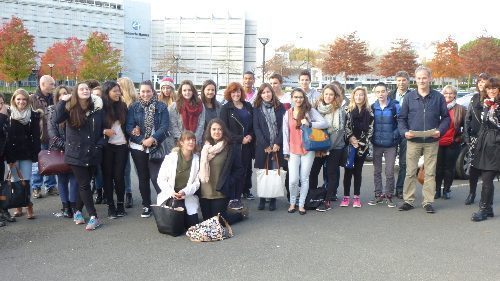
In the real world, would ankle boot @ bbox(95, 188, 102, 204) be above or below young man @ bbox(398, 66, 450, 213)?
below

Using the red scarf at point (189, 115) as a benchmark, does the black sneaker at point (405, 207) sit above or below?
below

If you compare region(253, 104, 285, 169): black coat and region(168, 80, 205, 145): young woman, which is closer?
region(168, 80, 205, 145): young woman

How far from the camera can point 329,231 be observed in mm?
6055

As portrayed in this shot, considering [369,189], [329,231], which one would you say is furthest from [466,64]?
[329,231]

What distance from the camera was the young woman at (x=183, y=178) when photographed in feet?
19.6

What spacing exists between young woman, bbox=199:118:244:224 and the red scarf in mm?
622

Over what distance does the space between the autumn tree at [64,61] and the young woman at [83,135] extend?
175 ft

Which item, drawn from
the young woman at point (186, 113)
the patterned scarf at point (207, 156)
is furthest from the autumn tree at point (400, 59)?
the patterned scarf at point (207, 156)

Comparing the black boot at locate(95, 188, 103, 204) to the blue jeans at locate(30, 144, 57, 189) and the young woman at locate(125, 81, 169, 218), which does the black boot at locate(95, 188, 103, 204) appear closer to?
the blue jeans at locate(30, 144, 57, 189)

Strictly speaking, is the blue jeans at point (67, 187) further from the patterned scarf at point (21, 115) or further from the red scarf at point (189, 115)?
the red scarf at point (189, 115)

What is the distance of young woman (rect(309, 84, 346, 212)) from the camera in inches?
279

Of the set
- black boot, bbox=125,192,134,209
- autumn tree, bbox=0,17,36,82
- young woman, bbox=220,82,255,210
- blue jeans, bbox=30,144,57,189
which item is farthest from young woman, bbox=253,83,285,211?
autumn tree, bbox=0,17,36,82

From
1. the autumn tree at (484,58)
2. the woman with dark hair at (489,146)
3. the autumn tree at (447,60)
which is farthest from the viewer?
the autumn tree at (447,60)

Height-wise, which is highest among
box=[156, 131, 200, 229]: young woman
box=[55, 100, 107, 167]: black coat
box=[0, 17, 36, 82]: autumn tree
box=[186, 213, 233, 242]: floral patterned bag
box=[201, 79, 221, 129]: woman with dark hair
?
box=[0, 17, 36, 82]: autumn tree
